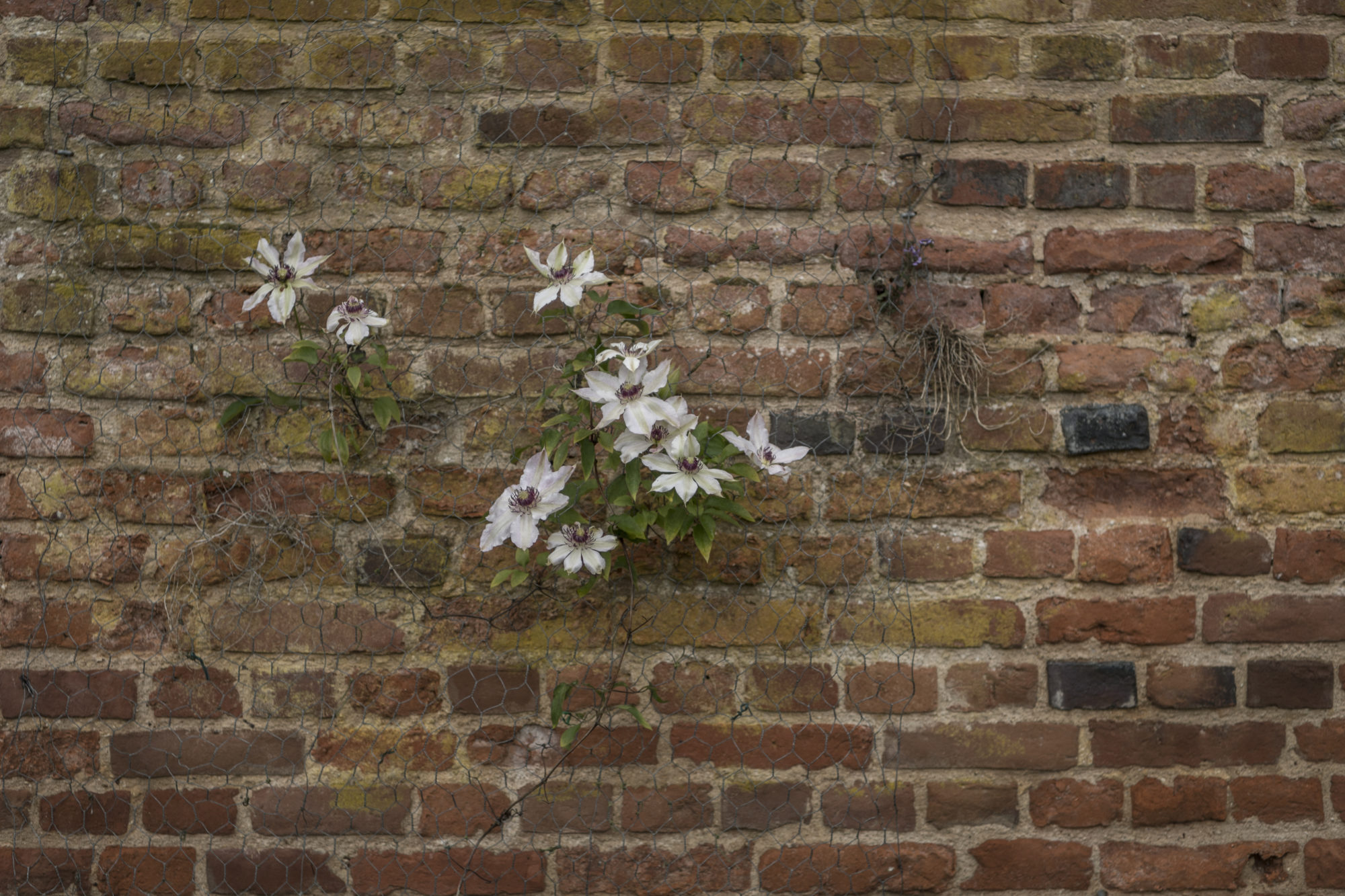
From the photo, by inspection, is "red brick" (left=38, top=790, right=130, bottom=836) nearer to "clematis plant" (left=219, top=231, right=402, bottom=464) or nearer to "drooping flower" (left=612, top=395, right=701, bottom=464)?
"clematis plant" (left=219, top=231, right=402, bottom=464)

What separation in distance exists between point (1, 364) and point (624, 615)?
1.14m

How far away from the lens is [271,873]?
1.52 metres

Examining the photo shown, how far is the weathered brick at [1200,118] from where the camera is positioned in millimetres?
1543

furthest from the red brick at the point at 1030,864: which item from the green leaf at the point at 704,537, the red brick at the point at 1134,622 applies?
Result: the green leaf at the point at 704,537

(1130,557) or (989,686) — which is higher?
(1130,557)

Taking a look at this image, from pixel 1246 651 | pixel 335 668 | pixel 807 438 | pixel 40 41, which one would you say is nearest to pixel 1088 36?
pixel 807 438

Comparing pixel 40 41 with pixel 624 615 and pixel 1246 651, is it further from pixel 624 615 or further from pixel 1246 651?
pixel 1246 651

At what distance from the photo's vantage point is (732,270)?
1550 millimetres

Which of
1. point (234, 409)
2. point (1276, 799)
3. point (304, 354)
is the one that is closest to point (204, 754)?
point (234, 409)

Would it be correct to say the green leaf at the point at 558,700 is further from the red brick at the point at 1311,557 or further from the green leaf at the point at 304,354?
the red brick at the point at 1311,557

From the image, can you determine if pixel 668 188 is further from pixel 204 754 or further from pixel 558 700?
pixel 204 754

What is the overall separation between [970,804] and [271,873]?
45.8 inches

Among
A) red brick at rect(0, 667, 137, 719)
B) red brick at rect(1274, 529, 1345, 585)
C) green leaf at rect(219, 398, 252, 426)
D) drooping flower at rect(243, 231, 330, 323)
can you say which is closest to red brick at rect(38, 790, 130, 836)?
red brick at rect(0, 667, 137, 719)

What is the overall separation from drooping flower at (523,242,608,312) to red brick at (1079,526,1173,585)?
3.03ft
